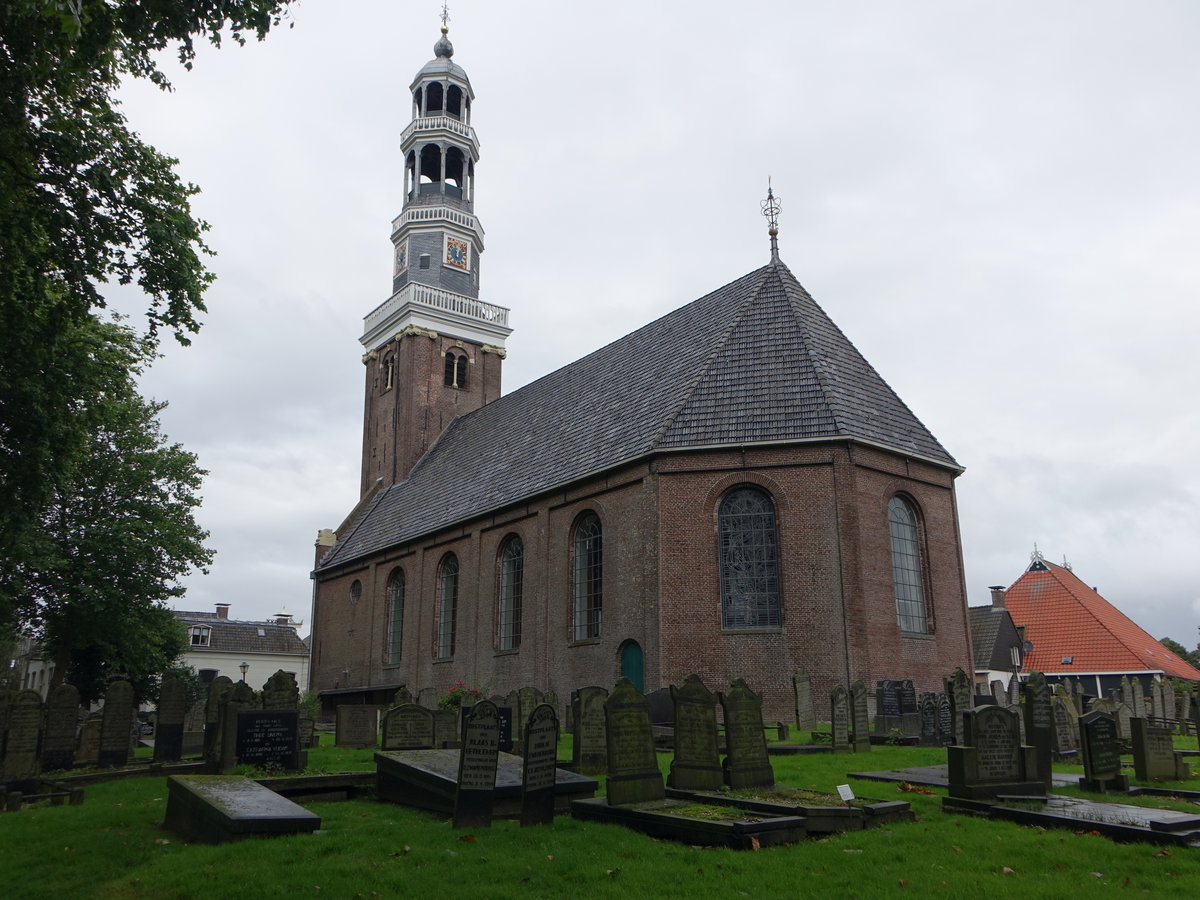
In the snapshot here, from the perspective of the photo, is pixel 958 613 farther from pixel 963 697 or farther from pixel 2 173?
pixel 2 173

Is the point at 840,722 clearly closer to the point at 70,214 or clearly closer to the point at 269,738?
the point at 269,738

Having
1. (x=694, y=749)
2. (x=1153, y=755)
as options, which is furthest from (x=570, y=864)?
(x=1153, y=755)

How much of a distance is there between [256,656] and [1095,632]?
46609 mm

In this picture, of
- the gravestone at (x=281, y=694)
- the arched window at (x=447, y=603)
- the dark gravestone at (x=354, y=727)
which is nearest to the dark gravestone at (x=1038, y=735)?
the gravestone at (x=281, y=694)

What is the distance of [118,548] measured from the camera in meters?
26.0

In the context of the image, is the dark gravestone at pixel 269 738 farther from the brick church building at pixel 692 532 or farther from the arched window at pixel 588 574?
the arched window at pixel 588 574

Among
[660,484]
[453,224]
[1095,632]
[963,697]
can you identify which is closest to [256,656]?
[453,224]

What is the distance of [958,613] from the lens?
Result: 23812 mm

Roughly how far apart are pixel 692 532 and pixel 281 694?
417 inches

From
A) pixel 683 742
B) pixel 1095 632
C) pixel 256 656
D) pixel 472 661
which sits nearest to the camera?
pixel 683 742

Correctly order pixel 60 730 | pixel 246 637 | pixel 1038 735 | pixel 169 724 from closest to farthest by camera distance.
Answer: pixel 1038 735, pixel 60 730, pixel 169 724, pixel 246 637

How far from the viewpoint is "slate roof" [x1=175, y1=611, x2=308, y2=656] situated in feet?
188

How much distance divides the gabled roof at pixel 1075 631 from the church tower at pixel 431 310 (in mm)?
26563

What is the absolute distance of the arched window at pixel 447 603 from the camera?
30953 millimetres
